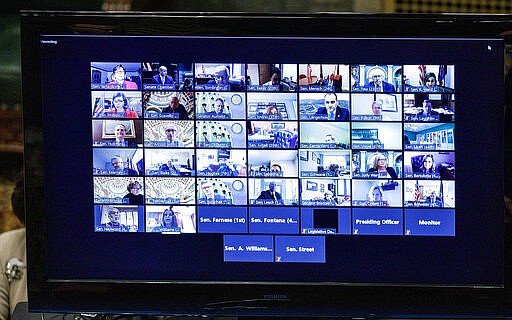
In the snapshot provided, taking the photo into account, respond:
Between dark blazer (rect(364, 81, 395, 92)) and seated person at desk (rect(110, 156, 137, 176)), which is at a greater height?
dark blazer (rect(364, 81, 395, 92))

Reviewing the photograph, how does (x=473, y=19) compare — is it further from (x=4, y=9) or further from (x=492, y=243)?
(x=4, y=9)

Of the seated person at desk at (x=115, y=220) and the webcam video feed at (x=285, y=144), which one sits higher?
the webcam video feed at (x=285, y=144)

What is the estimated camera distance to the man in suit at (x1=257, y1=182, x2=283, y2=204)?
1065 millimetres

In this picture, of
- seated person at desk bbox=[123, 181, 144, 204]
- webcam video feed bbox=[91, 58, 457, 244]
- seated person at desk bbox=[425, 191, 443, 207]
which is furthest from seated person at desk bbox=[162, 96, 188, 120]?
seated person at desk bbox=[425, 191, 443, 207]

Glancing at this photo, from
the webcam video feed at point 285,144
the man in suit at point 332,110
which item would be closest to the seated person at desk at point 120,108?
the webcam video feed at point 285,144

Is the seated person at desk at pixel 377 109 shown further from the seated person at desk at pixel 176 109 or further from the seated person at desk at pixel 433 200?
the seated person at desk at pixel 176 109

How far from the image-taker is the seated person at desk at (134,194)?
107cm

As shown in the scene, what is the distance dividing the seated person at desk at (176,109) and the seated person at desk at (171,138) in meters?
0.02

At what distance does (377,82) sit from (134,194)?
381 mm

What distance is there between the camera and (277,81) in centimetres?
107

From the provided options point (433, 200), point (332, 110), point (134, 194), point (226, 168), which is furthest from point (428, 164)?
point (134, 194)

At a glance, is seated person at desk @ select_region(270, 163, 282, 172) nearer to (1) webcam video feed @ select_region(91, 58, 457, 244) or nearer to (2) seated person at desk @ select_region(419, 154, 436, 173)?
(1) webcam video feed @ select_region(91, 58, 457, 244)

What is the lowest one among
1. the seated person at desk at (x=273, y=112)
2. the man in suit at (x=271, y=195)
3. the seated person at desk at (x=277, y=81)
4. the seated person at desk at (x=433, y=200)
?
the seated person at desk at (x=433, y=200)

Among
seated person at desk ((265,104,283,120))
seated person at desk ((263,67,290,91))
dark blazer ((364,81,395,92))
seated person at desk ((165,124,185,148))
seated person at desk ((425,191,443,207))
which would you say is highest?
seated person at desk ((263,67,290,91))
